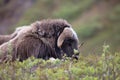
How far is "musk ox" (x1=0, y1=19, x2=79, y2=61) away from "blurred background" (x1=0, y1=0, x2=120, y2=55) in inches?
457

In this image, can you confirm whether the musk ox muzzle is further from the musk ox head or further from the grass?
the grass

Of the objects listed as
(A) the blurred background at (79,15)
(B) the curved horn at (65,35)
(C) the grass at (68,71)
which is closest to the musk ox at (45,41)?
(B) the curved horn at (65,35)

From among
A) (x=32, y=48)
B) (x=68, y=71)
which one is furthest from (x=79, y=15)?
(x=68, y=71)

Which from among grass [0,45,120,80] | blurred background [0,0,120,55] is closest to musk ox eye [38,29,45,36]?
grass [0,45,120,80]

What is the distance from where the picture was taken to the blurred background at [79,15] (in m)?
22.2

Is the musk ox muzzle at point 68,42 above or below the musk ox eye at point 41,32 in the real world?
below

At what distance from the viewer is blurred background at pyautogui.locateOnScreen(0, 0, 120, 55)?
72.9 ft

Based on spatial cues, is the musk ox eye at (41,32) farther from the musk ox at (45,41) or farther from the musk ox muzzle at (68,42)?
the musk ox muzzle at (68,42)

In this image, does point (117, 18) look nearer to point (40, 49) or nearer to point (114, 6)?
point (114, 6)

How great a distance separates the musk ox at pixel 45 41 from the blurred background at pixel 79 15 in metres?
11.6

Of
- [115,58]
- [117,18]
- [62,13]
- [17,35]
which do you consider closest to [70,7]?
[62,13]

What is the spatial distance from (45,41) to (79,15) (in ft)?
56.1

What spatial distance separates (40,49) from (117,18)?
15.8 metres

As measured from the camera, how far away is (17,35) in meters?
8.15
